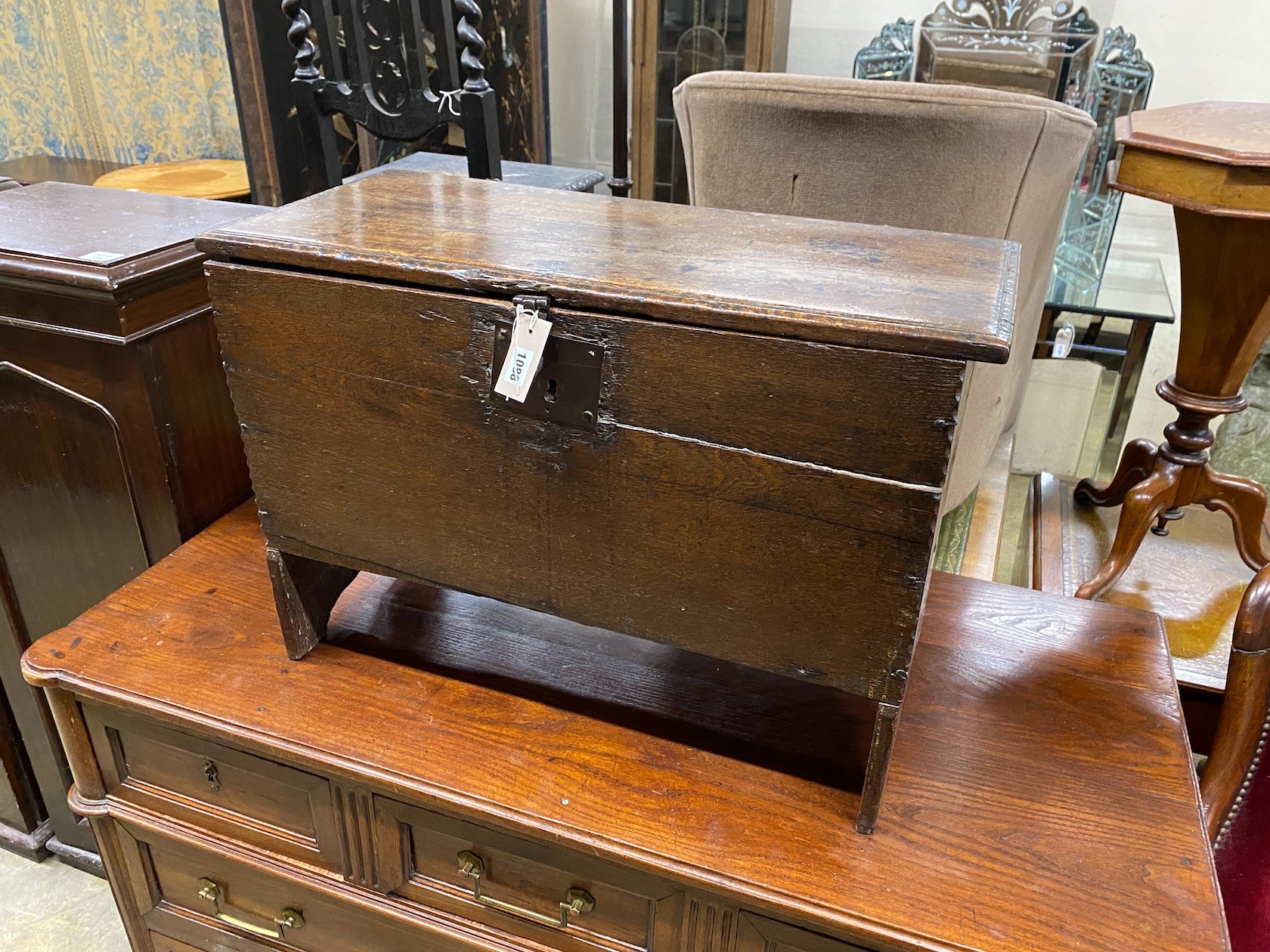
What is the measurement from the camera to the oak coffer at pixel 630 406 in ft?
2.37

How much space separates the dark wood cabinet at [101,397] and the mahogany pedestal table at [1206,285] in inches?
56.7

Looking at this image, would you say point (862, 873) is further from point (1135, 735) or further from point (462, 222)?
point (462, 222)

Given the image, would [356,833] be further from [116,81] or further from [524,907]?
[116,81]

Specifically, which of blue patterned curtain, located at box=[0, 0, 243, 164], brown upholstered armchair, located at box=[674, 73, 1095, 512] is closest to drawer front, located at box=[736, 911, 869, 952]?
brown upholstered armchair, located at box=[674, 73, 1095, 512]

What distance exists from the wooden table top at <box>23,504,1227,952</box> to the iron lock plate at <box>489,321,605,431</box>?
360 millimetres

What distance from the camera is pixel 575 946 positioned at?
3.15ft

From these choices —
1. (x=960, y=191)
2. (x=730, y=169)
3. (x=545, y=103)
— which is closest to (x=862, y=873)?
→ (x=960, y=191)

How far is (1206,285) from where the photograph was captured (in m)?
1.57

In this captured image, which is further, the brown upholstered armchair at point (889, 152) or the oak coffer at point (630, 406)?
the brown upholstered armchair at point (889, 152)

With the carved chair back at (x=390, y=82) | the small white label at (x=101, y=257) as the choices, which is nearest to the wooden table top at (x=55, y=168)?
the carved chair back at (x=390, y=82)

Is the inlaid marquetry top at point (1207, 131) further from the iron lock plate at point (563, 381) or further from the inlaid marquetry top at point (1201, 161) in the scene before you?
the iron lock plate at point (563, 381)

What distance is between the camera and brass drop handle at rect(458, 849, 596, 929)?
3.03 feet

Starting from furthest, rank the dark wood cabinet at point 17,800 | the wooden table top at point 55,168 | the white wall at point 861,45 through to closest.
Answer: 1. the wooden table top at point 55,168
2. the white wall at point 861,45
3. the dark wood cabinet at point 17,800

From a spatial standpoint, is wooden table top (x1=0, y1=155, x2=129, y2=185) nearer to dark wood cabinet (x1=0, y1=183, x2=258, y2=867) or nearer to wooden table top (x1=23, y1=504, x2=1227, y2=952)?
dark wood cabinet (x1=0, y1=183, x2=258, y2=867)
